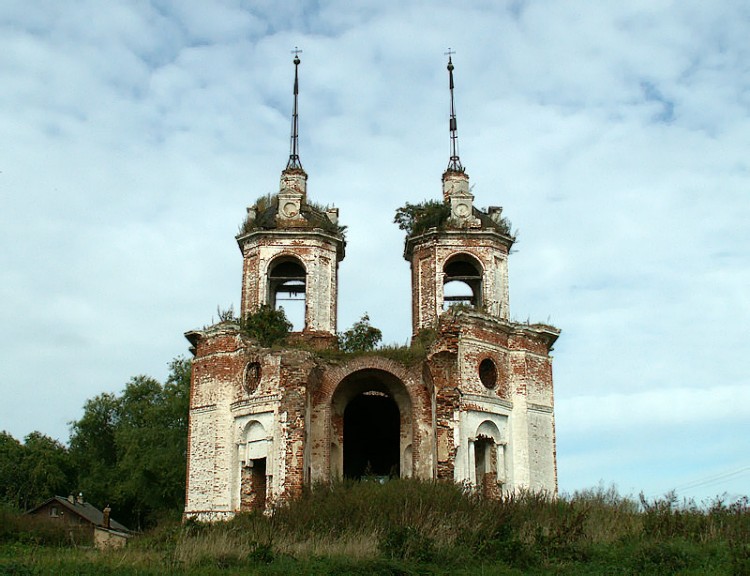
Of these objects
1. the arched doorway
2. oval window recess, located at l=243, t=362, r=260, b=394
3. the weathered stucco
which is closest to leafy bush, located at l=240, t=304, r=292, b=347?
the weathered stucco

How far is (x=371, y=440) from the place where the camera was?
28.0m

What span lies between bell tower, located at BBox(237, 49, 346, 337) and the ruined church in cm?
4

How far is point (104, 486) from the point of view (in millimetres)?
44031

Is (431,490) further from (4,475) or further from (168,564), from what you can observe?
(4,475)

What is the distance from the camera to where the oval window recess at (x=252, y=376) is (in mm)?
22906

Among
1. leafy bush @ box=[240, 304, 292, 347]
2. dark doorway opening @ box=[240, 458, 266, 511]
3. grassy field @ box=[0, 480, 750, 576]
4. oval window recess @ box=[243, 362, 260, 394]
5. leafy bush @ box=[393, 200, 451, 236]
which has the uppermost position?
leafy bush @ box=[393, 200, 451, 236]

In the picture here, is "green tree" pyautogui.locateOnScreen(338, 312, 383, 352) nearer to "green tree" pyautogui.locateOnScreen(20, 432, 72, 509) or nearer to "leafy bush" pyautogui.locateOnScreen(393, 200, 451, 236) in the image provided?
"leafy bush" pyautogui.locateOnScreen(393, 200, 451, 236)

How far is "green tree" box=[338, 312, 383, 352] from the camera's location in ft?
79.0

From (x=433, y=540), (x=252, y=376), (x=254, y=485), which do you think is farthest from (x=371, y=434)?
(x=433, y=540)

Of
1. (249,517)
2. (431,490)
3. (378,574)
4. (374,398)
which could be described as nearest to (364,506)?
(431,490)

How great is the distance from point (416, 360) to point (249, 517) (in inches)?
237

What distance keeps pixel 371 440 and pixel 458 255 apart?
6.80 meters

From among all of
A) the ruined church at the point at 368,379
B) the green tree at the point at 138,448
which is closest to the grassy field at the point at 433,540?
the ruined church at the point at 368,379

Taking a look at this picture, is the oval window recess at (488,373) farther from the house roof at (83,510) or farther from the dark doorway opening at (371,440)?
the house roof at (83,510)
